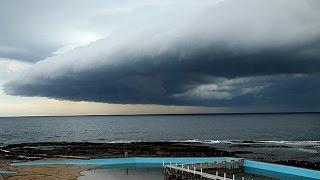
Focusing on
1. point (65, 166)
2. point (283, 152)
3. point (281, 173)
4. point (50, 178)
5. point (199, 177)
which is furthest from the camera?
point (283, 152)

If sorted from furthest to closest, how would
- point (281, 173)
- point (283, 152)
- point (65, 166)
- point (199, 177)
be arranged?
point (283, 152) → point (65, 166) → point (281, 173) → point (199, 177)

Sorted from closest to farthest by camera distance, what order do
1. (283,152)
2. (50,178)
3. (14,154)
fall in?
(50,178) → (14,154) → (283,152)

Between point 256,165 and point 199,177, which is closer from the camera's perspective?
point 199,177

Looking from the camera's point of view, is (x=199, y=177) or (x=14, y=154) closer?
(x=199, y=177)

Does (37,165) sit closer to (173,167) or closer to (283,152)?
(173,167)

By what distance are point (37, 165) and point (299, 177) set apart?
33.2 m

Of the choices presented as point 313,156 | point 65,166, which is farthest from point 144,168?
point 313,156

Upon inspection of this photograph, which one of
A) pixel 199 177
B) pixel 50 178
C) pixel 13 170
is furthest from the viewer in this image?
pixel 13 170

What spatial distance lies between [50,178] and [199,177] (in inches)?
634

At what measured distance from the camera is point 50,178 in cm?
4106

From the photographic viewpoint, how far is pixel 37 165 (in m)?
50.9

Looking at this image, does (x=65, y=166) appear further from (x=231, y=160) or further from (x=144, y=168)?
(x=231, y=160)

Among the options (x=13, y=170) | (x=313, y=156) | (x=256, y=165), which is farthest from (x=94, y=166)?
(x=313, y=156)

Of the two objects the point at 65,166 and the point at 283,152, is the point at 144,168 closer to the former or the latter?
the point at 65,166
